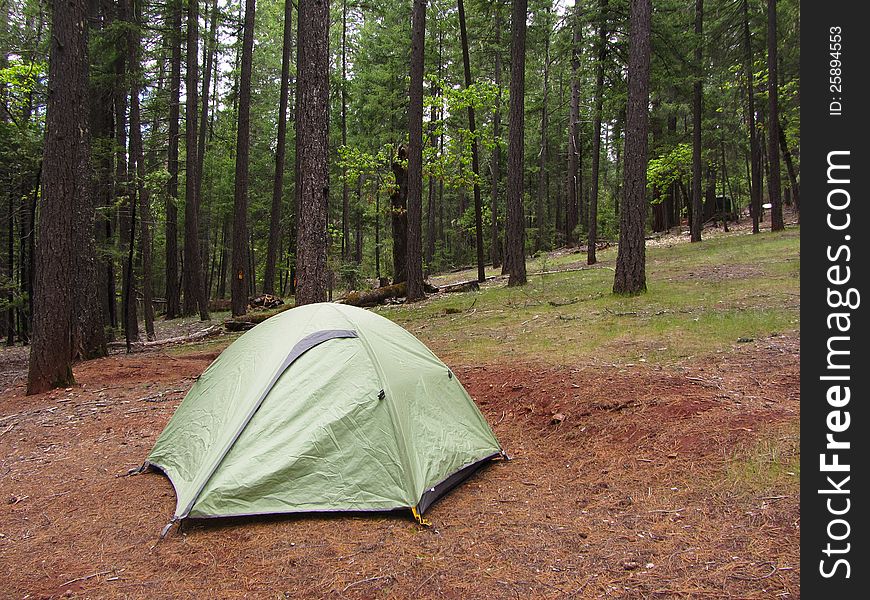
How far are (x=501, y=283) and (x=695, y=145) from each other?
32.0 ft

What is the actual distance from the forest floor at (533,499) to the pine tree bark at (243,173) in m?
9.75

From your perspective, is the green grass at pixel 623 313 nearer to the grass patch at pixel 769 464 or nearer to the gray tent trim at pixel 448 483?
the grass patch at pixel 769 464

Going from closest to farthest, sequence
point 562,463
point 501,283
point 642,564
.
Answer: point 642,564, point 562,463, point 501,283

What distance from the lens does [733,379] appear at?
5863 millimetres

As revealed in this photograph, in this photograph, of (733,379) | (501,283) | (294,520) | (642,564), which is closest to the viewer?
(642,564)

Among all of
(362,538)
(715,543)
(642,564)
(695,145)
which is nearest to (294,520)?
(362,538)

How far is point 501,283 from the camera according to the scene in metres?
16.7

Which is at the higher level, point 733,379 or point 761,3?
point 761,3

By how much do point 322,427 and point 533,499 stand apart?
1.84m

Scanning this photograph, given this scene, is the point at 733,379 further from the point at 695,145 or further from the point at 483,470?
the point at 695,145

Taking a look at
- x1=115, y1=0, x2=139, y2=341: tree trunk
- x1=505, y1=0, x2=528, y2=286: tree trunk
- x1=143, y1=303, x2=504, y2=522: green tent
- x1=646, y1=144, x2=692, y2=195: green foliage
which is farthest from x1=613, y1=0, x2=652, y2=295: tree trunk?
x1=646, y1=144, x2=692, y2=195: green foliage

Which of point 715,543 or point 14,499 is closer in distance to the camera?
point 715,543

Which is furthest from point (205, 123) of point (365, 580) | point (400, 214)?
point (365, 580)
